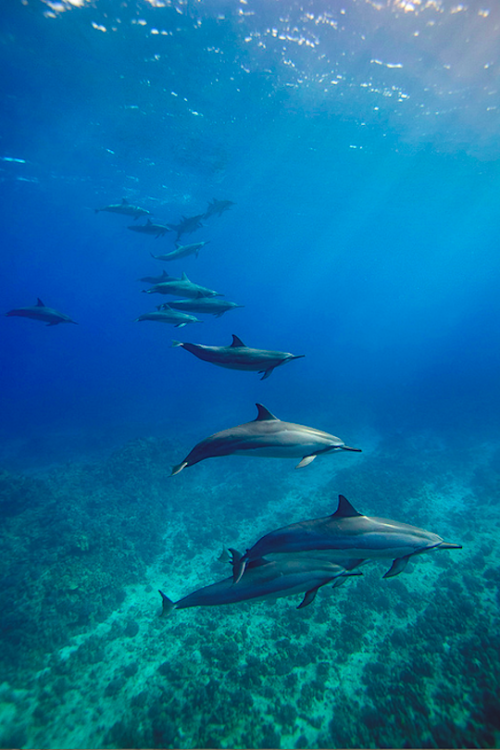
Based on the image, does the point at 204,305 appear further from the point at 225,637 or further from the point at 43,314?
the point at 225,637

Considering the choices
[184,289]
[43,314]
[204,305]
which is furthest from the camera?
[43,314]

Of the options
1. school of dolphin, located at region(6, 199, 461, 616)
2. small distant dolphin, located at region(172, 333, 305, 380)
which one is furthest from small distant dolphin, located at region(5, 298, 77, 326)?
school of dolphin, located at region(6, 199, 461, 616)

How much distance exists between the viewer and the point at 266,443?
3357 millimetres

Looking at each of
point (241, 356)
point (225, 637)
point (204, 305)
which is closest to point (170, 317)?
point (204, 305)

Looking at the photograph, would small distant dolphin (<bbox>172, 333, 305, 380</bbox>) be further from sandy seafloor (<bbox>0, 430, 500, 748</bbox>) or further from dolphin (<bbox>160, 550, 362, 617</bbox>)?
sandy seafloor (<bbox>0, 430, 500, 748</bbox>)

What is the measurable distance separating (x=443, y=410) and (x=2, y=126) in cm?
3946

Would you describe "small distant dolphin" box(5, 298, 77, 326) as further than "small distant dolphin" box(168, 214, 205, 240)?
No

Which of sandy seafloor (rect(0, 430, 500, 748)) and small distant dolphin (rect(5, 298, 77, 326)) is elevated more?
small distant dolphin (rect(5, 298, 77, 326))

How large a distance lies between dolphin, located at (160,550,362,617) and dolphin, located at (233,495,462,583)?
6.4 inches

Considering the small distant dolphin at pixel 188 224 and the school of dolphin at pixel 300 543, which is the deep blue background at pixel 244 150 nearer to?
the small distant dolphin at pixel 188 224

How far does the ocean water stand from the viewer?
6.09 m

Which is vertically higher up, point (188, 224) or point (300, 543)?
point (188, 224)

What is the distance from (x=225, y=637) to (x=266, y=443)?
737cm

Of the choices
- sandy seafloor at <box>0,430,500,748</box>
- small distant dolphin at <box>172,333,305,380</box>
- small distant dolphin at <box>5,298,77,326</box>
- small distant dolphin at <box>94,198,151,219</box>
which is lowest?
sandy seafloor at <box>0,430,500,748</box>
